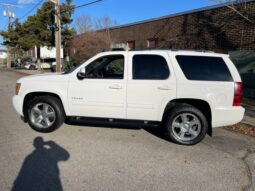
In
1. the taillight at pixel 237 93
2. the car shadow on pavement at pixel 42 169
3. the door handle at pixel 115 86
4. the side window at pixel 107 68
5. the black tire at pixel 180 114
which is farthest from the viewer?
the side window at pixel 107 68

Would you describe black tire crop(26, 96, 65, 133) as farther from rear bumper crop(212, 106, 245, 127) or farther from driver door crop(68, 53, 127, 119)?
rear bumper crop(212, 106, 245, 127)

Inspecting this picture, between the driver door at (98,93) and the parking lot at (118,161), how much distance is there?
566 mm

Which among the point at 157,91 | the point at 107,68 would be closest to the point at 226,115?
the point at 157,91

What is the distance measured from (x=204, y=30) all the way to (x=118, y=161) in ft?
43.1

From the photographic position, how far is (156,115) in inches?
231

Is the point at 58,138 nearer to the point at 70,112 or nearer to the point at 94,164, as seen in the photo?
the point at 70,112

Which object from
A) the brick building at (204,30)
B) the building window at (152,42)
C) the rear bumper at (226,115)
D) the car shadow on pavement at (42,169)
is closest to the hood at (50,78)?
the car shadow on pavement at (42,169)

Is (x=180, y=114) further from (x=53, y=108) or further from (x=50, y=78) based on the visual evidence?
(x=50, y=78)

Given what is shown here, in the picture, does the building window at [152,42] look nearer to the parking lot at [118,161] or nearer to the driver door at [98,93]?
the parking lot at [118,161]

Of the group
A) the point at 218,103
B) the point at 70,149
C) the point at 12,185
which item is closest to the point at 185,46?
the point at 218,103

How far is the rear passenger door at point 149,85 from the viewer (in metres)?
5.77

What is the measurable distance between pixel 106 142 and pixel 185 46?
12.8m

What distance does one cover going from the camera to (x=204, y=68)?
5.78 m

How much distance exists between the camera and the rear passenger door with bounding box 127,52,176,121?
5.77m
